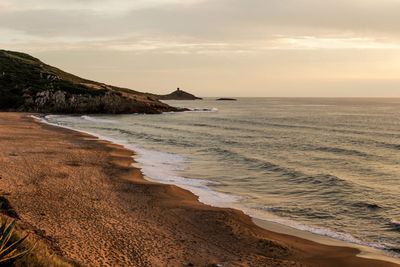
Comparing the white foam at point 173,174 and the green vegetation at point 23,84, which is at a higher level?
the green vegetation at point 23,84

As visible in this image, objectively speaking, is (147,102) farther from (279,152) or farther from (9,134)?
(279,152)

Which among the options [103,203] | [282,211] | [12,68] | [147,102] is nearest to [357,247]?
[282,211]

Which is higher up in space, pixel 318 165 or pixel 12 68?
pixel 12 68

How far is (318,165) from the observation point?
28969 millimetres

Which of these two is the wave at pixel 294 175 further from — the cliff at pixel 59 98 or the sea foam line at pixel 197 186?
the cliff at pixel 59 98

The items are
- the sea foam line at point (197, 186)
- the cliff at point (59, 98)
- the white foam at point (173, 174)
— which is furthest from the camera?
the cliff at point (59, 98)

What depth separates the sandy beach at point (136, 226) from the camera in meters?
11.7

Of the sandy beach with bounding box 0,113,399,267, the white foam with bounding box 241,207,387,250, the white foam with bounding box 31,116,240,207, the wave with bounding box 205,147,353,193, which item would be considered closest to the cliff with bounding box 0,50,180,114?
the white foam with bounding box 31,116,240,207

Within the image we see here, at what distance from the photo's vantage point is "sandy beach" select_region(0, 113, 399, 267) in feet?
38.3

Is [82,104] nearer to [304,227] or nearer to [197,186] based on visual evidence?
[197,186]

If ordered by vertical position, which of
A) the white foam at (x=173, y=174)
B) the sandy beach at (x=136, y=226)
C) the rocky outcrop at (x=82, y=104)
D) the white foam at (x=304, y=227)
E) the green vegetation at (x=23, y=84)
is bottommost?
the white foam at (x=173, y=174)

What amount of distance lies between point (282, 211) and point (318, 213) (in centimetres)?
143

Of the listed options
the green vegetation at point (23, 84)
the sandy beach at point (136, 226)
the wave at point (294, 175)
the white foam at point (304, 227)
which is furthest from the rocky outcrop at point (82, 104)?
the white foam at point (304, 227)

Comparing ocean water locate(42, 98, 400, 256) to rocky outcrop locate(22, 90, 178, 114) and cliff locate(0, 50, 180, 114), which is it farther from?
cliff locate(0, 50, 180, 114)
